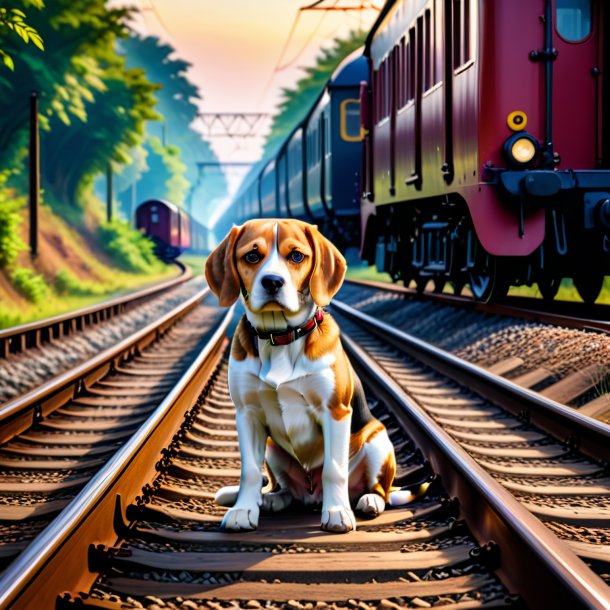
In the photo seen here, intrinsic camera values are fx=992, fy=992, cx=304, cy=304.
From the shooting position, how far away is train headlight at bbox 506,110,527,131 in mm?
7688

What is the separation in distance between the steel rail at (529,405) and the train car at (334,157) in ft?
21.8

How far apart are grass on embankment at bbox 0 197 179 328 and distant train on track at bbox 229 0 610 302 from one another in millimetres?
5873

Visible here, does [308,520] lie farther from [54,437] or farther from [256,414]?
[54,437]

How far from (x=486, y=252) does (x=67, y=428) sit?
4855 millimetres

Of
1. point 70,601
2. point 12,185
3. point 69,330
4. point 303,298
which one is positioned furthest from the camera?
point 12,185

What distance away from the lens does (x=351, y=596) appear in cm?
294

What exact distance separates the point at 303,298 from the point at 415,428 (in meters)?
1.96

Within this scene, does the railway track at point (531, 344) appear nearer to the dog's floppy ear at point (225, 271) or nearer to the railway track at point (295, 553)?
the railway track at point (295, 553)

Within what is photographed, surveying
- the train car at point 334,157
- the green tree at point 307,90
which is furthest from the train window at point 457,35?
the green tree at point 307,90

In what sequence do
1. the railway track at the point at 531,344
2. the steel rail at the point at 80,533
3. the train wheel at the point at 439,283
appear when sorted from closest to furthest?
1. the steel rail at the point at 80,533
2. the railway track at the point at 531,344
3. the train wheel at the point at 439,283

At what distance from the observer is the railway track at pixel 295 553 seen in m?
2.82

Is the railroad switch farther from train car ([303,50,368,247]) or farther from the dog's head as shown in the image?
train car ([303,50,368,247])

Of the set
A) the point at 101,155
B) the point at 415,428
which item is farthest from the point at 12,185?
the point at 415,428

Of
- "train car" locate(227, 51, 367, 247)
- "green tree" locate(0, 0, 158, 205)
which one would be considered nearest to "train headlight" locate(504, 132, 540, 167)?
"train car" locate(227, 51, 367, 247)
